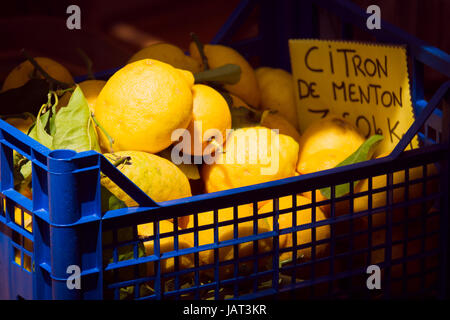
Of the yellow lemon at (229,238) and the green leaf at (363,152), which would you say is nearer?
the yellow lemon at (229,238)

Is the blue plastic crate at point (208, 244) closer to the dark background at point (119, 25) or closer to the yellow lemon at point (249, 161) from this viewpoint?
the yellow lemon at point (249, 161)

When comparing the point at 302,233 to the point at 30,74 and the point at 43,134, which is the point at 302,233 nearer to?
the point at 43,134

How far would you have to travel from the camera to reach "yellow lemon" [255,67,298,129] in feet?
5.23

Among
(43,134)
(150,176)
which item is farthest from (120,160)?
(43,134)

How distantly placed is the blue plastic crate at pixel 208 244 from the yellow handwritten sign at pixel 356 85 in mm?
40

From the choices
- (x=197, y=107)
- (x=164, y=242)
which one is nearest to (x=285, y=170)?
(x=197, y=107)

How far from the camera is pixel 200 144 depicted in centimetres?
123

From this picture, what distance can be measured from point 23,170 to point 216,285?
1.24 ft

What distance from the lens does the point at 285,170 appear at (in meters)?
1.27

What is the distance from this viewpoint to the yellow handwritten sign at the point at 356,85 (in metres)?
1.38

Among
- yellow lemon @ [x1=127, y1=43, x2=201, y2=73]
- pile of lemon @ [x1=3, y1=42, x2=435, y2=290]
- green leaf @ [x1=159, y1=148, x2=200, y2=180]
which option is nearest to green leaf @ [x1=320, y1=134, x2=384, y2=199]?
pile of lemon @ [x1=3, y1=42, x2=435, y2=290]
